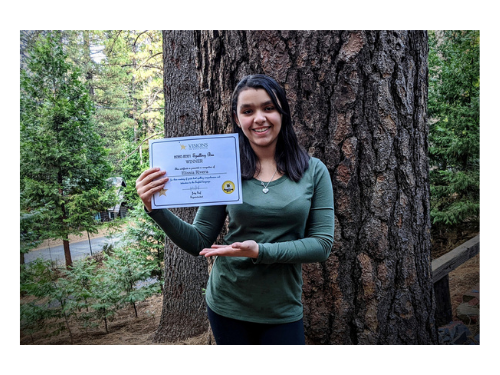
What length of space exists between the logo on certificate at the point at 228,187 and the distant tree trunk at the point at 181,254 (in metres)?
1.81

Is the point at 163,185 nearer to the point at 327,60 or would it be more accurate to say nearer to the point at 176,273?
the point at 327,60

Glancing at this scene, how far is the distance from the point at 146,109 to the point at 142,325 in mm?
2115

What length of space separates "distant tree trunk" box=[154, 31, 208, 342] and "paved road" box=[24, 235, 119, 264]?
574mm

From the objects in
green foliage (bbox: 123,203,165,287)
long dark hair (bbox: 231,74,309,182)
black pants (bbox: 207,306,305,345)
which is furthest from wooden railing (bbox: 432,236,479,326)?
green foliage (bbox: 123,203,165,287)

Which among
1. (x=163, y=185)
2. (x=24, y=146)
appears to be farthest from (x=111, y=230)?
(x=163, y=185)

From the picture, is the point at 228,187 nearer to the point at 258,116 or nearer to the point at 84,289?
the point at 258,116

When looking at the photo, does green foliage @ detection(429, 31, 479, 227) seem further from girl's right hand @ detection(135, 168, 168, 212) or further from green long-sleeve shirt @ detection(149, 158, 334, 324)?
girl's right hand @ detection(135, 168, 168, 212)

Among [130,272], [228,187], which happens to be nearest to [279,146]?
[228,187]

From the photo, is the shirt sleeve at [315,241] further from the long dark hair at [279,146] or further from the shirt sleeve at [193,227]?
the shirt sleeve at [193,227]

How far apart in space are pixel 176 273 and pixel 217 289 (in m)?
1.99

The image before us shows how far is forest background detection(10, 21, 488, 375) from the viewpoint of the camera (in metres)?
2.46

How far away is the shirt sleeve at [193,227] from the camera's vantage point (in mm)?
1179
